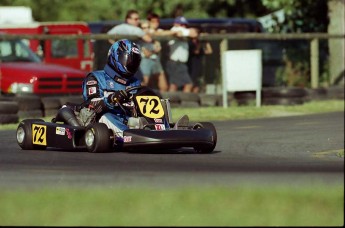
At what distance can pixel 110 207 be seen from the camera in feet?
28.6

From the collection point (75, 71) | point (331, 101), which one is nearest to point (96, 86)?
point (75, 71)

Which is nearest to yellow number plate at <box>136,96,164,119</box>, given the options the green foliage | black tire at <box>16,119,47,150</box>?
black tire at <box>16,119,47,150</box>

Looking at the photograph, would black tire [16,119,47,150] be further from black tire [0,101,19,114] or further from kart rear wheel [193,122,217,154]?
black tire [0,101,19,114]

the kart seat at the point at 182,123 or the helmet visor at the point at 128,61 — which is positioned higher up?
the helmet visor at the point at 128,61

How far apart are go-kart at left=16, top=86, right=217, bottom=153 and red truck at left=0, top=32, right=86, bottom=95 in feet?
25.4

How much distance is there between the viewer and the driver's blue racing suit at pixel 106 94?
14332 mm

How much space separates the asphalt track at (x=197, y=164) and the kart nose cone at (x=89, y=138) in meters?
0.16

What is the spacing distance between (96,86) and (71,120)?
0.49 metres

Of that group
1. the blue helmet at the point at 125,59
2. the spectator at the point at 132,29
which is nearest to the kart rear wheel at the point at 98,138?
the blue helmet at the point at 125,59

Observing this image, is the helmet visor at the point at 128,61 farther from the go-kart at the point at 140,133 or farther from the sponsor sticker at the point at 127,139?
the sponsor sticker at the point at 127,139

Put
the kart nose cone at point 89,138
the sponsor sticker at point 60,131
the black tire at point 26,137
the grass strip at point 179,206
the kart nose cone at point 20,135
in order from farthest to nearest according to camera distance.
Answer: the kart nose cone at point 20,135, the black tire at point 26,137, the sponsor sticker at point 60,131, the kart nose cone at point 89,138, the grass strip at point 179,206

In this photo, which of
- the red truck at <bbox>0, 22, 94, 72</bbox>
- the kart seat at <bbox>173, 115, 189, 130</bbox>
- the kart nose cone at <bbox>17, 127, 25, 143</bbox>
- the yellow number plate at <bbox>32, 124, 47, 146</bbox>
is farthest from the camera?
the red truck at <bbox>0, 22, 94, 72</bbox>

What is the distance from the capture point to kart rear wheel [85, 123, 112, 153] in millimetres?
13883

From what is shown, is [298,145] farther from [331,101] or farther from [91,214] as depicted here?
[331,101]
